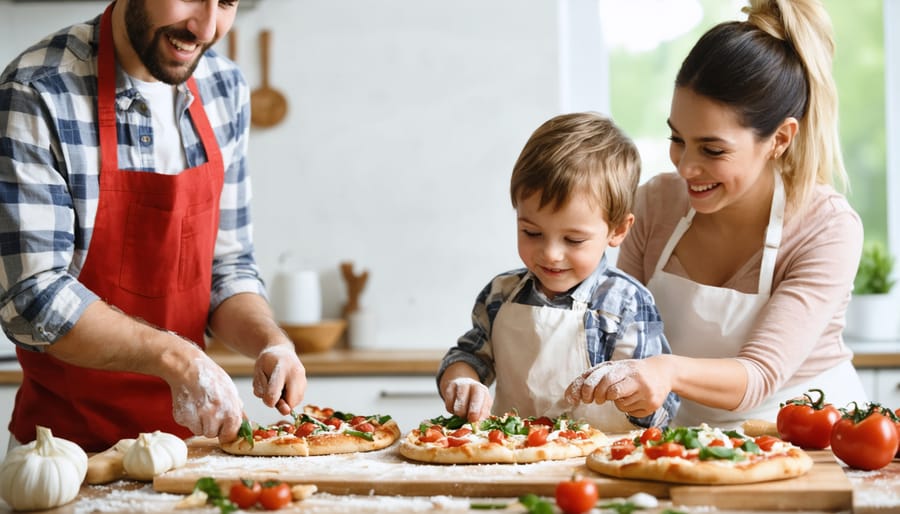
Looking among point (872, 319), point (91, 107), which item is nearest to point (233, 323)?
point (91, 107)

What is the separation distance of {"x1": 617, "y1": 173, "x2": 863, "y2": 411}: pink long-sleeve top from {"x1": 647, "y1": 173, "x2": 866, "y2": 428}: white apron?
0.08ft

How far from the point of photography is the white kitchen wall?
4.19 meters

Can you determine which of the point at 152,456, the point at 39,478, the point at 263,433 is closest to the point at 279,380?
the point at 263,433

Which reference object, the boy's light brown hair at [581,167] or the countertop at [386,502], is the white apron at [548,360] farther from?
the countertop at [386,502]

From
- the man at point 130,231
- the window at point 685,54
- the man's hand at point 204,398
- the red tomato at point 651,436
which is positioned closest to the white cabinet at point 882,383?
the window at point 685,54

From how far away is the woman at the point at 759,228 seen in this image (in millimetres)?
2119

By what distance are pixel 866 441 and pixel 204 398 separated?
1.23 meters

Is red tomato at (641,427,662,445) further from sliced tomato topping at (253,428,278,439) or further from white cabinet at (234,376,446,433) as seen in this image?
white cabinet at (234,376,446,433)

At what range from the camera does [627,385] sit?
1912 mm

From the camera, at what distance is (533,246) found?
215cm

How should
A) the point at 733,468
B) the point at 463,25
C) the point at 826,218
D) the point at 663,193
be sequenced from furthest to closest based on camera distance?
the point at 463,25 → the point at 663,193 → the point at 826,218 → the point at 733,468

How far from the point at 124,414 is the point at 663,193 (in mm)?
1418

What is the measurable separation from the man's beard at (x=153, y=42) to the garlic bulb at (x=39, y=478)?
2.74ft

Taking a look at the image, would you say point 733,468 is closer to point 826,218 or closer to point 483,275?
point 826,218
